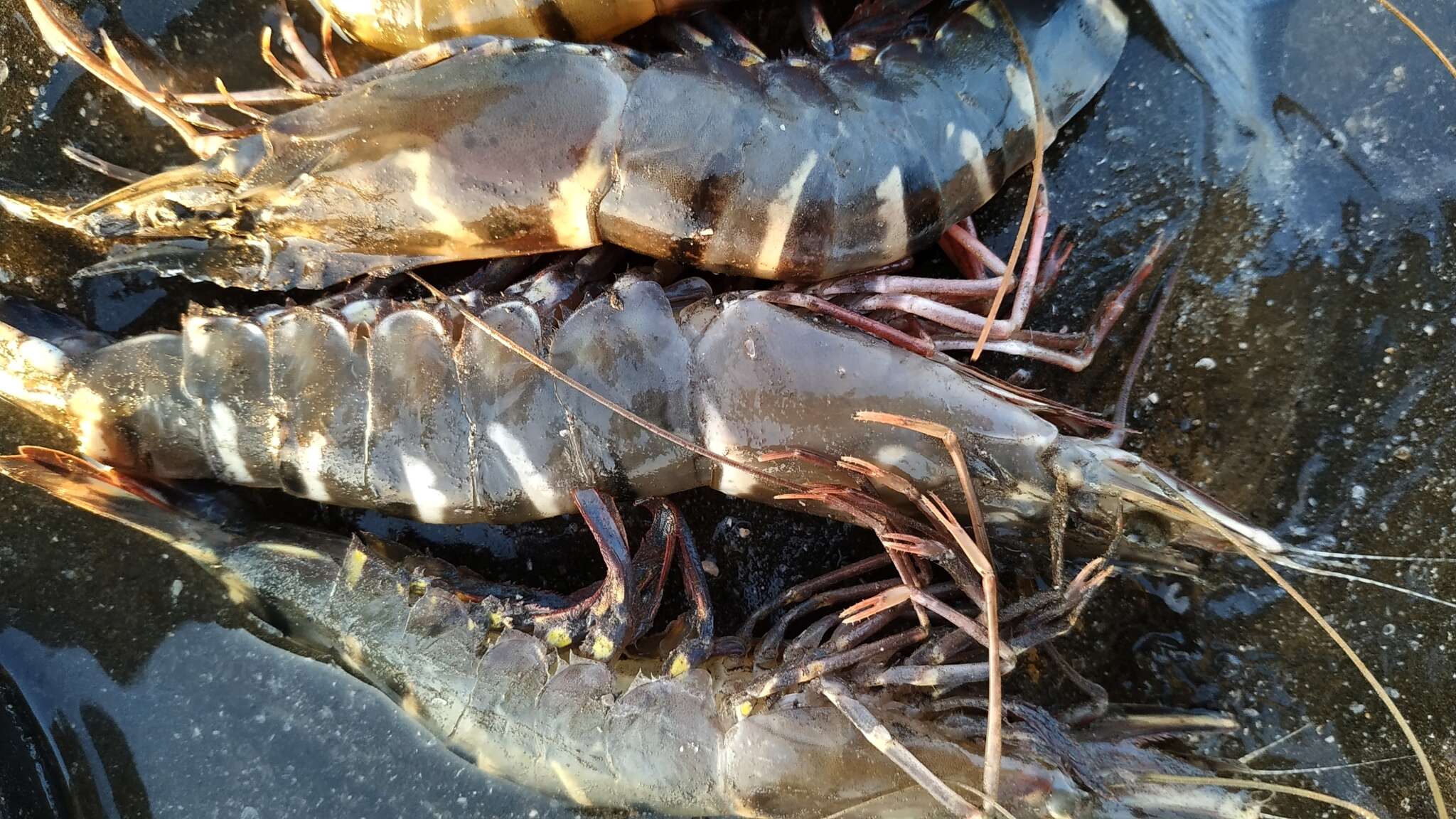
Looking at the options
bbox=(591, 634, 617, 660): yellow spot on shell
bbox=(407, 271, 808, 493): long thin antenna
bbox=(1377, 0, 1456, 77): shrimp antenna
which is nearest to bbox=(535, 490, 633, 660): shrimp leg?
bbox=(591, 634, 617, 660): yellow spot on shell

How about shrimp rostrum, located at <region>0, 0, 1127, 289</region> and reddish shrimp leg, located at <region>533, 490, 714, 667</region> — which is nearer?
shrimp rostrum, located at <region>0, 0, 1127, 289</region>

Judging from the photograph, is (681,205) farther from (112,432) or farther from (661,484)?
(112,432)

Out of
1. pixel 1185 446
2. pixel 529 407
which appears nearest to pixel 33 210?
pixel 529 407

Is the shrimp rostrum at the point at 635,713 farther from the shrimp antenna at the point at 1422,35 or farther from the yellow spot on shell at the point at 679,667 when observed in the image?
the shrimp antenna at the point at 1422,35

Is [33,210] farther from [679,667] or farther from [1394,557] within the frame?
[1394,557]

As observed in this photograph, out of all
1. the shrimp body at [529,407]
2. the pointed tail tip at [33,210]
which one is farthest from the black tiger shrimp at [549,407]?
the pointed tail tip at [33,210]

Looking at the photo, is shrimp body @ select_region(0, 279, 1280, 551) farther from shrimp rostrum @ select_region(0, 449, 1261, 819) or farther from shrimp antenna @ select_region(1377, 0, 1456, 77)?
shrimp antenna @ select_region(1377, 0, 1456, 77)
